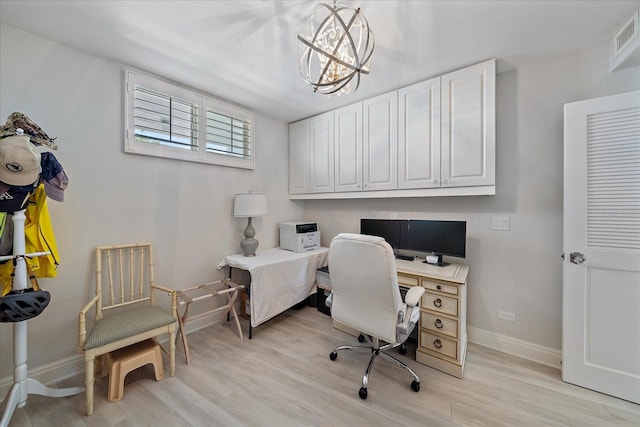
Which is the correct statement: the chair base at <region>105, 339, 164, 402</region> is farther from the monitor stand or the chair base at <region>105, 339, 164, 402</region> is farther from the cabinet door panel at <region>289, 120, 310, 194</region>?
the monitor stand

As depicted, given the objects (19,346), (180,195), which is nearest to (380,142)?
(180,195)

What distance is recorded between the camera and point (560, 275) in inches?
76.4

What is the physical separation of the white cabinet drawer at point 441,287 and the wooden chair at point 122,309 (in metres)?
2.05

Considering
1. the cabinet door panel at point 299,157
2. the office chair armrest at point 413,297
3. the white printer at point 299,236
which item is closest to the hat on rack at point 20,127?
the white printer at point 299,236

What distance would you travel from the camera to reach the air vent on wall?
4.85ft

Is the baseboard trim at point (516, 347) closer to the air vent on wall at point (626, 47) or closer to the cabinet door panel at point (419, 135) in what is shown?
the cabinet door panel at point (419, 135)

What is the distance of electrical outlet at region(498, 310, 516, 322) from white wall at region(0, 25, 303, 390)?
2929 millimetres

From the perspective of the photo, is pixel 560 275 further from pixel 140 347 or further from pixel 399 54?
pixel 140 347

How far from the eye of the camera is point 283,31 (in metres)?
1.67

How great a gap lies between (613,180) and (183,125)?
354 centimetres

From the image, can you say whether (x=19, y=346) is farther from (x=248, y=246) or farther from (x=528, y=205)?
(x=528, y=205)

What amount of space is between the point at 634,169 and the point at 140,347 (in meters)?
3.68

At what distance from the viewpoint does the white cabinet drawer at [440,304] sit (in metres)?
1.86

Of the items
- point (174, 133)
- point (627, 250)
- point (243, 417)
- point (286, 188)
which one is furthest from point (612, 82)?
point (174, 133)
